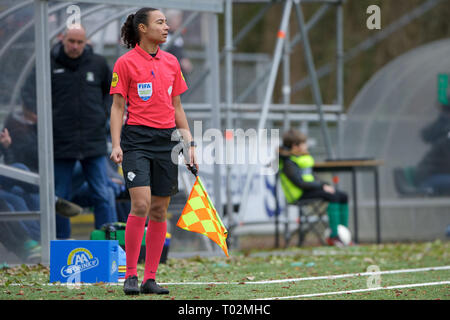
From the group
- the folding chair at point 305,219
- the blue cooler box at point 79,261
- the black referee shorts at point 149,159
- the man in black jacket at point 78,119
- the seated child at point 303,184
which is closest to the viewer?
the black referee shorts at point 149,159

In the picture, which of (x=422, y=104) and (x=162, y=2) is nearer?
(x=162, y=2)

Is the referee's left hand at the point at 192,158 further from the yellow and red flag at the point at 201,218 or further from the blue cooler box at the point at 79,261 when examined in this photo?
the blue cooler box at the point at 79,261

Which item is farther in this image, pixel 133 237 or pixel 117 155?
pixel 133 237

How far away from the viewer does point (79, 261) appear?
611cm

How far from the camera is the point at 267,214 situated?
1182cm

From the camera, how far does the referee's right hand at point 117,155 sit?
17.1ft

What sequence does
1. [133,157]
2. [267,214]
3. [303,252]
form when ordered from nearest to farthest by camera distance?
[133,157], [303,252], [267,214]

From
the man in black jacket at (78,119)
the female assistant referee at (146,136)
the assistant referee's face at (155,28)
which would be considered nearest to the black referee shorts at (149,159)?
the female assistant referee at (146,136)

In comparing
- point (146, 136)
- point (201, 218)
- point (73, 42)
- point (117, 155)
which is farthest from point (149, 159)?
point (73, 42)

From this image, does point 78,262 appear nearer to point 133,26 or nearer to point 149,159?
point 149,159

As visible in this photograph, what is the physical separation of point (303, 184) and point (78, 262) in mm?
4769
